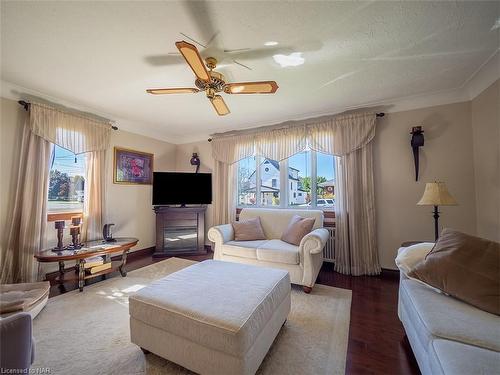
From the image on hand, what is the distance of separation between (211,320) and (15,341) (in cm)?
79

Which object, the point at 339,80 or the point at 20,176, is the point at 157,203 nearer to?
the point at 20,176

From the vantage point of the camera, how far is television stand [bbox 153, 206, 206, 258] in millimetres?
3914

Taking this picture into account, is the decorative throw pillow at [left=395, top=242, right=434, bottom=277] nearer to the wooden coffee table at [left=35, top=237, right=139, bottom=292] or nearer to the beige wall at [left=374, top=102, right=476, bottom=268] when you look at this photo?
the beige wall at [left=374, top=102, right=476, bottom=268]

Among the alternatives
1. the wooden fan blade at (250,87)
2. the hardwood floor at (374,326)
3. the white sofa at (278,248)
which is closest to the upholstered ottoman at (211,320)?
the hardwood floor at (374,326)

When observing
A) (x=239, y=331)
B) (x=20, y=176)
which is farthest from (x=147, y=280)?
(x=239, y=331)

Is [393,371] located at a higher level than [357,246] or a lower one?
lower

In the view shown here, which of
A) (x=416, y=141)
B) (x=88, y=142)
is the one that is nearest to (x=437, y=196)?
(x=416, y=141)

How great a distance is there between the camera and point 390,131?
2.97 m

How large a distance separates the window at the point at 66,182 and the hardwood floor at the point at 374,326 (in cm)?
107

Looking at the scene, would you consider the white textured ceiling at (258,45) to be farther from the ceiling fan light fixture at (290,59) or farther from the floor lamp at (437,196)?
the floor lamp at (437,196)

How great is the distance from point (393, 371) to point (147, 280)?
276 cm

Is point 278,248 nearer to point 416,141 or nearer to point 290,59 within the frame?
point 290,59

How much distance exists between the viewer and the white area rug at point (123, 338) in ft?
4.55

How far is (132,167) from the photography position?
390 cm
